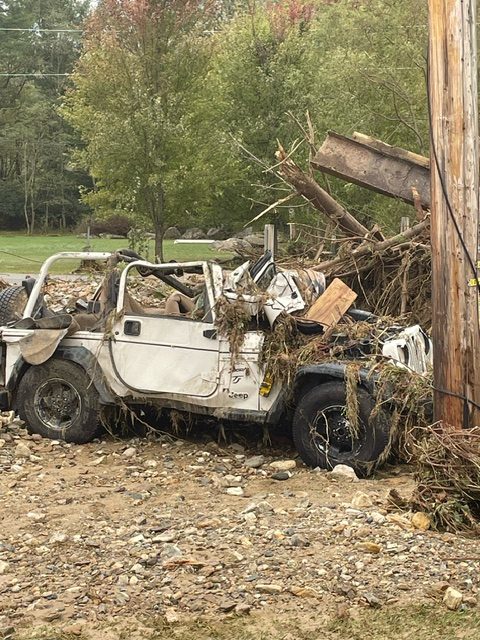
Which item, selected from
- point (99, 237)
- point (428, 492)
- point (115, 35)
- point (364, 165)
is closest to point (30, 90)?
point (99, 237)

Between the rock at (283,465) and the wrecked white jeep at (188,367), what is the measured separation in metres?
0.14

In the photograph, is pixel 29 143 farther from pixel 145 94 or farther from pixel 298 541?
pixel 298 541

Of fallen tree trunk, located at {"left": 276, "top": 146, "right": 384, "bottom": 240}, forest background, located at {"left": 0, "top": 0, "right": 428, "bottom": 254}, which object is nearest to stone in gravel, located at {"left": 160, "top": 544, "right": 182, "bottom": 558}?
fallen tree trunk, located at {"left": 276, "top": 146, "right": 384, "bottom": 240}

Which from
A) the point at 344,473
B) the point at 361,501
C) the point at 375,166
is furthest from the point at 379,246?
the point at 361,501

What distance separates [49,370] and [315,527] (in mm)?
3756

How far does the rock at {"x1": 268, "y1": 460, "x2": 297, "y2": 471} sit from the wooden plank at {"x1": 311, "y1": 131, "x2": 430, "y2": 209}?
3446 mm

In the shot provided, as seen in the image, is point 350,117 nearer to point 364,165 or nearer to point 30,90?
point 364,165

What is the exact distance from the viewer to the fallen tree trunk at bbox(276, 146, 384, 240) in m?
10.8

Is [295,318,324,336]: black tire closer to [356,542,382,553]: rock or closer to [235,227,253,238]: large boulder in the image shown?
[356,542,382,553]: rock

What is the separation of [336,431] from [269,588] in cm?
303

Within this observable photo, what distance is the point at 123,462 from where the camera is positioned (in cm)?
809

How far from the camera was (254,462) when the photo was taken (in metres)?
8.09

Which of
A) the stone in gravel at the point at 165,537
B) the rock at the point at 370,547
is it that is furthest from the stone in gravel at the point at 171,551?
the rock at the point at 370,547

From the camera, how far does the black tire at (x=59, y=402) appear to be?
852 centimetres
